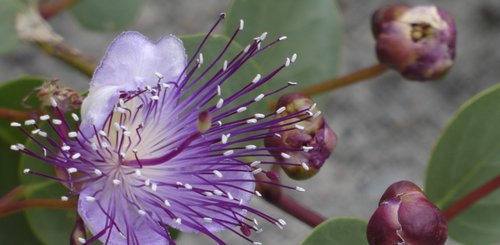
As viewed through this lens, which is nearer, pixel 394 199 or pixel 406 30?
pixel 394 199

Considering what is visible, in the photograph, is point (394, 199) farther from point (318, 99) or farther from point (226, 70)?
point (318, 99)

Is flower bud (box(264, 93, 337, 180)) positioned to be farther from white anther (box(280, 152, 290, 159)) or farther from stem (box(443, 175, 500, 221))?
stem (box(443, 175, 500, 221))

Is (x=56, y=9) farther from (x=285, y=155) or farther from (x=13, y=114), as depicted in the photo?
(x=285, y=155)

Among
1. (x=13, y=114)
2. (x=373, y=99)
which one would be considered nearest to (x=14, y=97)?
(x=13, y=114)

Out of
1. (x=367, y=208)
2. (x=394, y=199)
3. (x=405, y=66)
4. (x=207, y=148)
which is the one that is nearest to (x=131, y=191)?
(x=207, y=148)

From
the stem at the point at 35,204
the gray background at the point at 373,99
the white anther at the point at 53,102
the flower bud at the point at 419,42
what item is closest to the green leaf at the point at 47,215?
the stem at the point at 35,204

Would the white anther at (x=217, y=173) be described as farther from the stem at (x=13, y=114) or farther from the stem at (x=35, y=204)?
the stem at (x=13, y=114)
